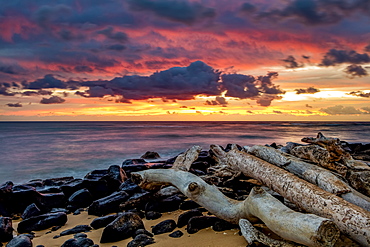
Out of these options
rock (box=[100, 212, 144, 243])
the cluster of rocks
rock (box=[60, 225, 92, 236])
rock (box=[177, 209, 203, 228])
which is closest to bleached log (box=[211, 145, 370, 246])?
the cluster of rocks

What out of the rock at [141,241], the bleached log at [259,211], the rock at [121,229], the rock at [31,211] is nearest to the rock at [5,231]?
the rock at [31,211]

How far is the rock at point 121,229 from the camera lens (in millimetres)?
3674

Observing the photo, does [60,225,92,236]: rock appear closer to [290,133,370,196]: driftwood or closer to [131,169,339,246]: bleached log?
[131,169,339,246]: bleached log

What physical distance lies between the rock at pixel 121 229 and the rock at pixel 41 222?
4.44ft

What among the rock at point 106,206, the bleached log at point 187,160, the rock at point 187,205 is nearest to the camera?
the rock at point 187,205

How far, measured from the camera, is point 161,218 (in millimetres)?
4398

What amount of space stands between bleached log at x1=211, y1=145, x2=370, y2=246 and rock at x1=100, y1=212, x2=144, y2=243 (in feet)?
5.96

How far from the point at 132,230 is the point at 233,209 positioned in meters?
1.34

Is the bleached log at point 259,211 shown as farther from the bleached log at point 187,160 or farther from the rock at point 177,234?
the bleached log at point 187,160

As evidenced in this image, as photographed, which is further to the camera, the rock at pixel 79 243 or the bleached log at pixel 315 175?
the rock at pixel 79 243

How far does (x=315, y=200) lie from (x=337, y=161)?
212 centimetres

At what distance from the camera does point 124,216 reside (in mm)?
3869

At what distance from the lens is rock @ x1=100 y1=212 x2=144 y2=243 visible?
145 inches

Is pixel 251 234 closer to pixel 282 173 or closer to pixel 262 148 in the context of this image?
pixel 282 173
